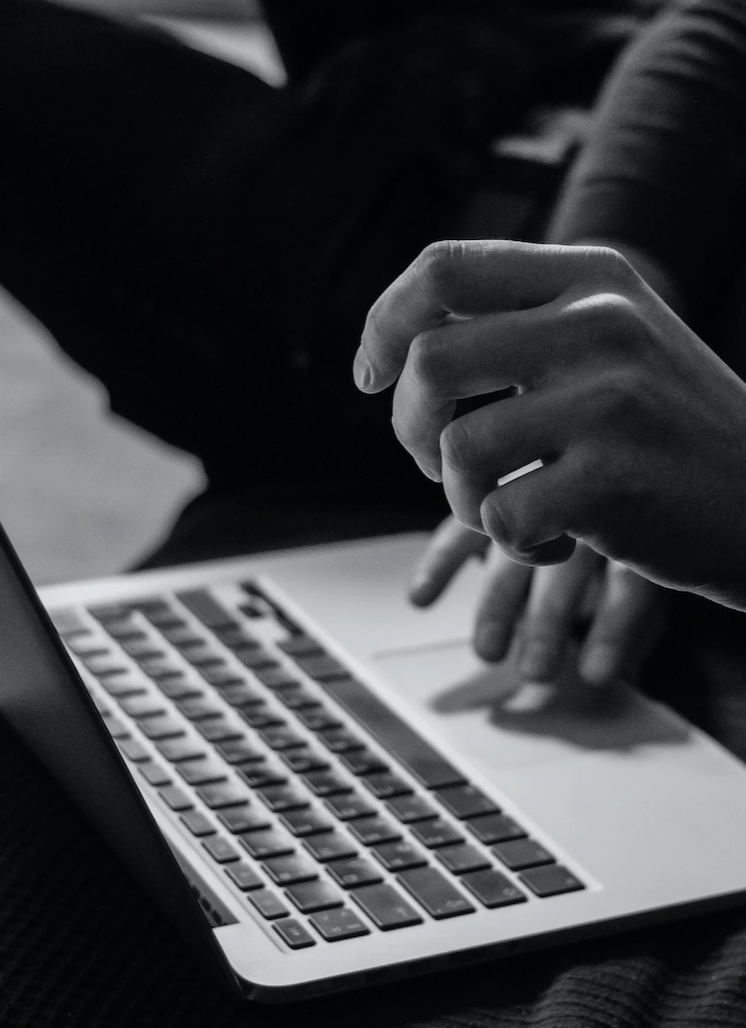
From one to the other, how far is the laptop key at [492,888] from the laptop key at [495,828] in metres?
0.01

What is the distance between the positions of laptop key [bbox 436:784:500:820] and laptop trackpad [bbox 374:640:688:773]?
2cm

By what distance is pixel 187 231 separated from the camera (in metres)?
0.56

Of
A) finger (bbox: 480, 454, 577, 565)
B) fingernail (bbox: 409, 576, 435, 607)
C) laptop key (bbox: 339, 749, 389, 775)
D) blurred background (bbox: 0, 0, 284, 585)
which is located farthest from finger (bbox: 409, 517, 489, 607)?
blurred background (bbox: 0, 0, 284, 585)

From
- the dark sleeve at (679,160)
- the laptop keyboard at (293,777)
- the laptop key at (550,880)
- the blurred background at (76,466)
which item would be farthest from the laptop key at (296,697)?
the blurred background at (76,466)

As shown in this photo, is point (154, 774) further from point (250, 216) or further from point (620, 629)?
point (250, 216)

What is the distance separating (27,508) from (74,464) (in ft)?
0.35

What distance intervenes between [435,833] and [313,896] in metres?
0.04

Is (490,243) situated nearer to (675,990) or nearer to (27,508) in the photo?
(675,990)

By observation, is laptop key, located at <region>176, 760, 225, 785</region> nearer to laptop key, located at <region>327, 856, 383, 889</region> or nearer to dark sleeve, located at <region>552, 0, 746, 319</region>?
laptop key, located at <region>327, 856, 383, 889</region>

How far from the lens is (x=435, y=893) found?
31 cm

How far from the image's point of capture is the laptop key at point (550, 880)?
31cm

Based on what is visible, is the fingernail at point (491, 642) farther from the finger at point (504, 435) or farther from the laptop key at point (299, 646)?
the finger at point (504, 435)

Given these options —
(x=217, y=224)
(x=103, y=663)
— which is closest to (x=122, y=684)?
(x=103, y=663)

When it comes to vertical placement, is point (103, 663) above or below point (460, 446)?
below
